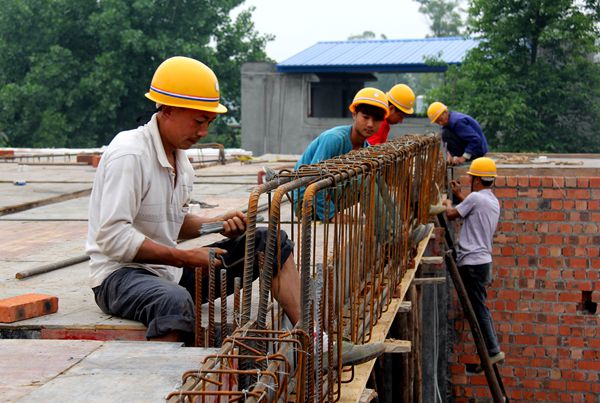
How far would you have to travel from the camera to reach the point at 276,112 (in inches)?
1104

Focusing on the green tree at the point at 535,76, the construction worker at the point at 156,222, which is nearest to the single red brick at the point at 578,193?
the construction worker at the point at 156,222

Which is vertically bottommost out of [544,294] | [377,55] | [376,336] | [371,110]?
[544,294]

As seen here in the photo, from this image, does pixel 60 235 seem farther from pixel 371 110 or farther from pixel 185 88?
pixel 185 88

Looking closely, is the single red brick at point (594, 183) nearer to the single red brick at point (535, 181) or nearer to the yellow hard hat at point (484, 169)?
the single red brick at point (535, 181)

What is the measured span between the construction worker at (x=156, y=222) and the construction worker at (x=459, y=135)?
23.5ft

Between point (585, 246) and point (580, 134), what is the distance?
1264 centimetres

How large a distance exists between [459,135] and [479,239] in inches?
97.8

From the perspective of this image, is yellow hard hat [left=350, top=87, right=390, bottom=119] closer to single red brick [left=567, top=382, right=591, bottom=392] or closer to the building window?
single red brick [left=567, top=382, right=591, bottom=392]

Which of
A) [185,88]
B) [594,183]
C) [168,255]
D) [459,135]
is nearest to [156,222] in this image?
[168,255]

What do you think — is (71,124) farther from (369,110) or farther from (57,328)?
(57,328)

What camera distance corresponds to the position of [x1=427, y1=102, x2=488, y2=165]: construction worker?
11.0m

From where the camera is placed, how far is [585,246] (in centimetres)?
946

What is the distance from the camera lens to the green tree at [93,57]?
29094mm

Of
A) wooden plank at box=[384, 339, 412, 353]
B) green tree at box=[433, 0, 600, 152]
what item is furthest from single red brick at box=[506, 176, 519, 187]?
green tree at box=[433, 0, 600, 152]
